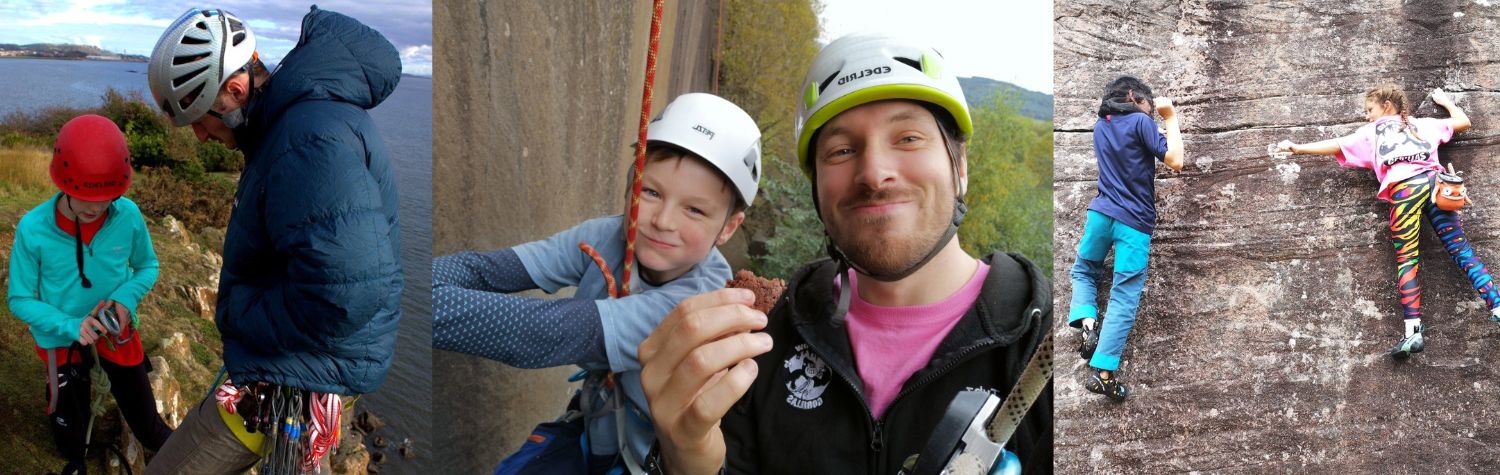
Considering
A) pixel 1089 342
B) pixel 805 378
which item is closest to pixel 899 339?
pixel 805 378

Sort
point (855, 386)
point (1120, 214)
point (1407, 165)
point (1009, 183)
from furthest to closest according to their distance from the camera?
point (1009, 183) < point (855, 386) < point (1120, 214) < point (1407, 165)

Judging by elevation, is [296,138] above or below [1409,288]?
below

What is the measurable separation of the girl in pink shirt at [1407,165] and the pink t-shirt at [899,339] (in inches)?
24.4

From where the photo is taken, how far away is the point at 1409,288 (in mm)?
1085

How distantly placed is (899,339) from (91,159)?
1.46m

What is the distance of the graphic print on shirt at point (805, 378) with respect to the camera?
1.66 metres

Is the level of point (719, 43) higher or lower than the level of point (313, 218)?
higher

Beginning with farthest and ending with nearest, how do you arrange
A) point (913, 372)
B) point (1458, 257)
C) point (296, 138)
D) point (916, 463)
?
point (296, 138)
point (913, 372)
point (916, 463)
point (1458, 257)

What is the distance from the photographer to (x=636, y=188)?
1.68 metres

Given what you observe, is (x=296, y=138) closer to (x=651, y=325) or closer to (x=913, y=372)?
(x=651, y=325)

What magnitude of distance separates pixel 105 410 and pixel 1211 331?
1.85 m

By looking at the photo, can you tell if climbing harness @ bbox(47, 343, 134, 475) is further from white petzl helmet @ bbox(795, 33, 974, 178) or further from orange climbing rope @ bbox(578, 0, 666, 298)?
white petzl helmet @ bbox(795, 33, 974, 178)

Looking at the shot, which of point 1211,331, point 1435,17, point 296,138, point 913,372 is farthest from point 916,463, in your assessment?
point 296,138

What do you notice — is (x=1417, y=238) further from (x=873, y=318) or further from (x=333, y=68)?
(x=333, y=68)
